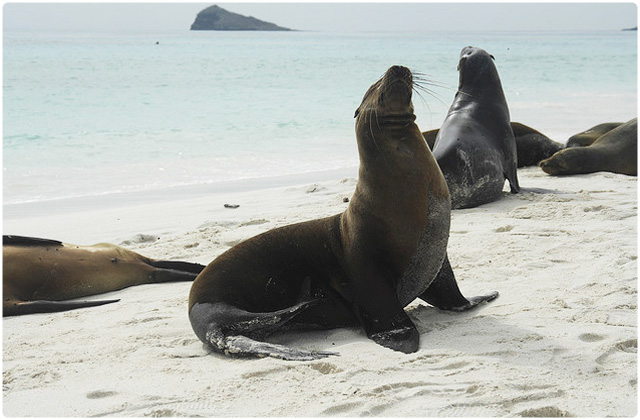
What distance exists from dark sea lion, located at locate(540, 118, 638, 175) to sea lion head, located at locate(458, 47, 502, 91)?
1137mm

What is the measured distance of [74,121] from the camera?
17094 millimetres

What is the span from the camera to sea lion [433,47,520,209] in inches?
271

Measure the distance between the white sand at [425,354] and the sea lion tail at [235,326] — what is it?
9cm

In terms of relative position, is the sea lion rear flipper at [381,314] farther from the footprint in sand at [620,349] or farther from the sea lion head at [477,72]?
the sea lion head at [477,72]

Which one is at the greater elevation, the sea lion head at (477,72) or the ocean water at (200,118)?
the sea lion head at (477,72)

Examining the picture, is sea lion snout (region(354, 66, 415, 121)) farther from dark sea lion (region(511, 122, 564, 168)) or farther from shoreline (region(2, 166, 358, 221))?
dark sea lion (region(511, 122, 564, 168))

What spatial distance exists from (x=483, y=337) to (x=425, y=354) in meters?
0.35

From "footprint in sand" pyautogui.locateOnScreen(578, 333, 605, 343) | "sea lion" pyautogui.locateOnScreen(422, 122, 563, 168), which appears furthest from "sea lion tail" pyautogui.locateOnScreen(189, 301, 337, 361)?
"sea lion" pyautogui.locateOnScreen(422, 122, 563, 168)

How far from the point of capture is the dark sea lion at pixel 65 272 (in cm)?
468

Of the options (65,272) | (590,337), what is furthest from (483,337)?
(65,272)

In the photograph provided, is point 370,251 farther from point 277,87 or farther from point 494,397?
point 277,87

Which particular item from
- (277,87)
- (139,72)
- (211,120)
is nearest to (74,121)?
(211,120)

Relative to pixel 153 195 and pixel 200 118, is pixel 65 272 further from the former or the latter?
pixel 200 118

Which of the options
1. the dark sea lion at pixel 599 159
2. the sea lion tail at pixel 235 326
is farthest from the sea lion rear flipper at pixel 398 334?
the dark sea lion at pixel 599 159
